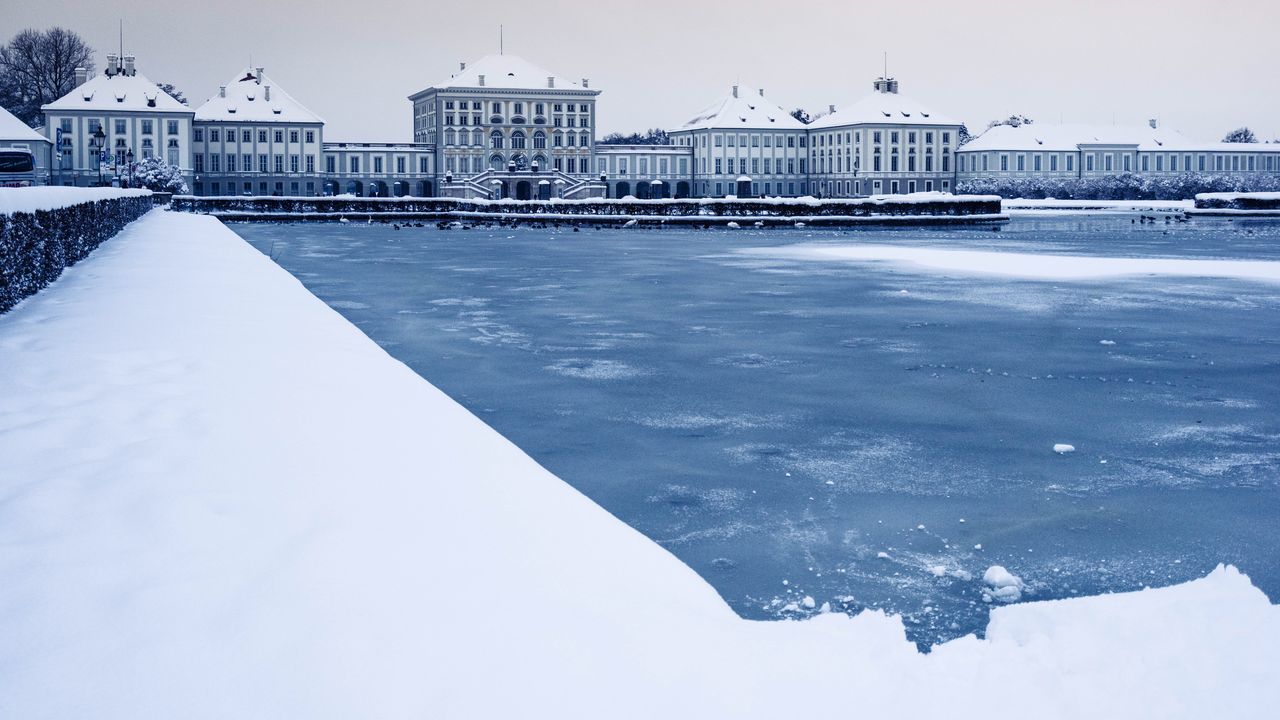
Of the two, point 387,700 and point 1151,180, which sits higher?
point 1151,180

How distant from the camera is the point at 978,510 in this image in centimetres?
672

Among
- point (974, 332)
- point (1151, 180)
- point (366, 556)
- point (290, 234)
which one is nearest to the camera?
point (366, 556)

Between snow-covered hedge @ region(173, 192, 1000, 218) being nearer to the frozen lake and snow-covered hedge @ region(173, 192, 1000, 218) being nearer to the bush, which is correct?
the bush

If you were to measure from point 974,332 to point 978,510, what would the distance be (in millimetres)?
8294

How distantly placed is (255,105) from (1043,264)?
96.8m

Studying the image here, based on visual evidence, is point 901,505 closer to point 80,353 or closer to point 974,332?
point 80,353

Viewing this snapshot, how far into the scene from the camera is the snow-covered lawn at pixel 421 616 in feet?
12.2

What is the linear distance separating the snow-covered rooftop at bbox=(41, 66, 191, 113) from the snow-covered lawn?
10663 centimetres

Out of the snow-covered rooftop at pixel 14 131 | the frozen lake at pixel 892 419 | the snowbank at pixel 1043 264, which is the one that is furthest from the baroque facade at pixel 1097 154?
the frozen lake at pixel 892 419

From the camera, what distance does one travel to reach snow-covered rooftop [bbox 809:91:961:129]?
410 ft

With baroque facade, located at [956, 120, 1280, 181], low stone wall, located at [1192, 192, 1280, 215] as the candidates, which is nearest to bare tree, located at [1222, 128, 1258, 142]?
baroque facade, located at [956, 120, 1280, 181]

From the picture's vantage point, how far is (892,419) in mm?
9227

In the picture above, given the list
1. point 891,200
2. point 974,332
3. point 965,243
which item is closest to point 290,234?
point 965,243

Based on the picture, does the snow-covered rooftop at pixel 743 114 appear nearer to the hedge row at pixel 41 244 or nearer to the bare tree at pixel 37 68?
the bare tree at pixel 37 68
